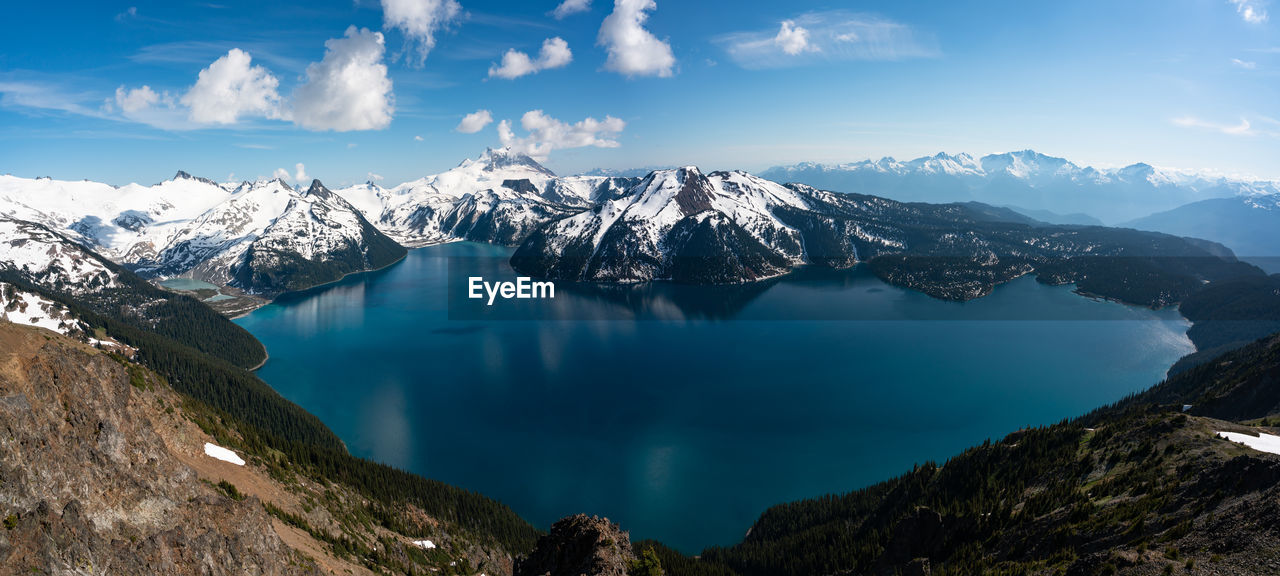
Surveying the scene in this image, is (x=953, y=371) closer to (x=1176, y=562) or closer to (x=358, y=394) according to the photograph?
(x=1176, y=562)

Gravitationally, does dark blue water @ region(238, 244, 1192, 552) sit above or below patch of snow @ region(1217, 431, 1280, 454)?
below

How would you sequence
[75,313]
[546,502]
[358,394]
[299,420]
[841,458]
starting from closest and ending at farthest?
[546,502]
[841,458]
[299,420]
[358,394]
[75,313]

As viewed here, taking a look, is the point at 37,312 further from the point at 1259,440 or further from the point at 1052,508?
the point at 1259,440

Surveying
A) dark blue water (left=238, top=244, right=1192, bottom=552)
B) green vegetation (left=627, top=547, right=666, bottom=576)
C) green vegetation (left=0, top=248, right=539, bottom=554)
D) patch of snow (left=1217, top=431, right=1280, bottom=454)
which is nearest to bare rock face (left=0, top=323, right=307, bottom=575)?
green vegetation (left=0, top=248, right=539, bottom=554)

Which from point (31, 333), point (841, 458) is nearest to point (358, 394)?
point (31, 333)

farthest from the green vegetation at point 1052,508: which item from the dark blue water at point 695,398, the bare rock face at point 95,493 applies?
the bare rock face at point 95,493

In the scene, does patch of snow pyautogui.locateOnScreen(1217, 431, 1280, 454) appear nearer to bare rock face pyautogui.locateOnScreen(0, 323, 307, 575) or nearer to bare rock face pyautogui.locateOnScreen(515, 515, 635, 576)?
bare rock face pyautogui.locateOnScreen(515, 515, 635, 576)

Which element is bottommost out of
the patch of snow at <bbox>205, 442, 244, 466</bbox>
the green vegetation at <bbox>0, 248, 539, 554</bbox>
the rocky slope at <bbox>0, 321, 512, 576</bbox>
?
the green vegetation at <bbox>0, 248, 539, 554</bbox>
